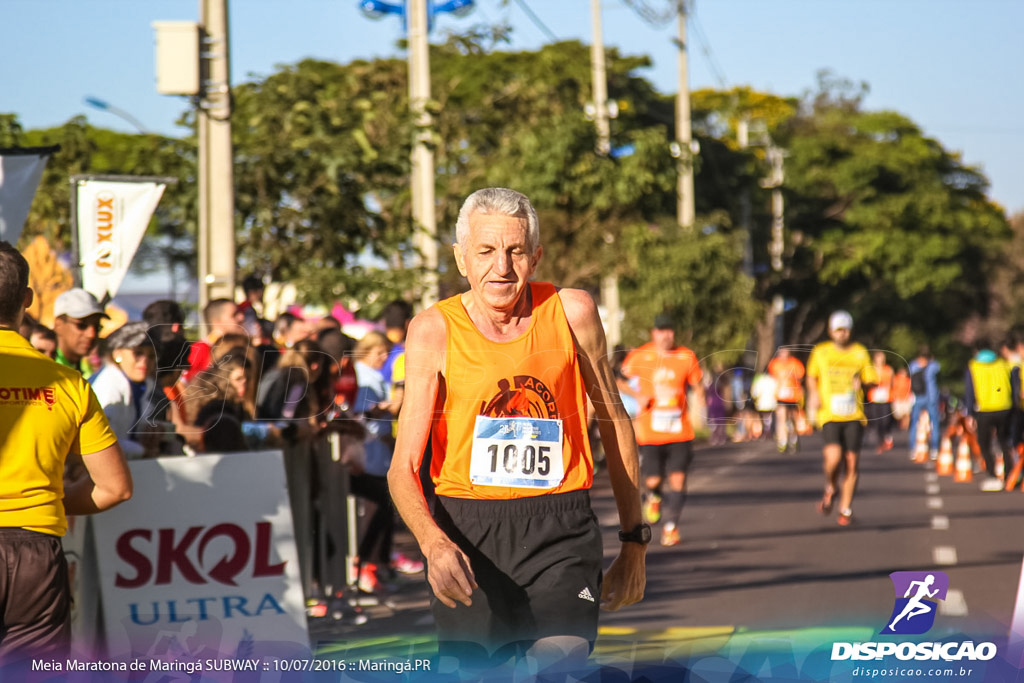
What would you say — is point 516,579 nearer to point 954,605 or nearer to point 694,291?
point 954,605

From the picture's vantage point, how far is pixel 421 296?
15.1 metres

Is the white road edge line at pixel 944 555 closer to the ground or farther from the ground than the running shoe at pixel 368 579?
closer to the ground

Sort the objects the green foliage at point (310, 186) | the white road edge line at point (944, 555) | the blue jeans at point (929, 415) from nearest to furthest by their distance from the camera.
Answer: the white road edge line at point (944, 555) < the green foliage at point (310, 186) < the blue jeans at point (929, 415)

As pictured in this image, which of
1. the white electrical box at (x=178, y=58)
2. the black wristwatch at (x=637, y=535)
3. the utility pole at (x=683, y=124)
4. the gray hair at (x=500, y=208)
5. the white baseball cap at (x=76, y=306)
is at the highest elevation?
the utility pole at (x=683, y=124)

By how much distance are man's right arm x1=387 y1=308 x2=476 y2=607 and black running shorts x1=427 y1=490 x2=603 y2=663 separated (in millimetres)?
110

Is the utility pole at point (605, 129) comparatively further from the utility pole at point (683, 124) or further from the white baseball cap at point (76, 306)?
the white baseball cap at point (76, 306)

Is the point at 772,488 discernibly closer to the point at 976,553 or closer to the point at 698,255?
the point at 976,553

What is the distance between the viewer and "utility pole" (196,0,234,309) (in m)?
11.0

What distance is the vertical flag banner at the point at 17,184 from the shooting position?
7.94m

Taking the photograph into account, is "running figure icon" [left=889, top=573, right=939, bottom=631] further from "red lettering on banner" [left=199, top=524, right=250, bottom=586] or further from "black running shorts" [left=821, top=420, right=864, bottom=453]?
"black running shorts" [left=821, top=420, right=864, bottom=453]

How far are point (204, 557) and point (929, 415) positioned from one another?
61.2ft

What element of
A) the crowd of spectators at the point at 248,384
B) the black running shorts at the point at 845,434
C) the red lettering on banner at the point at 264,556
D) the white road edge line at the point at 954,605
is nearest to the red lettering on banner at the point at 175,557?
the red lettering on banner at the point at 264,556

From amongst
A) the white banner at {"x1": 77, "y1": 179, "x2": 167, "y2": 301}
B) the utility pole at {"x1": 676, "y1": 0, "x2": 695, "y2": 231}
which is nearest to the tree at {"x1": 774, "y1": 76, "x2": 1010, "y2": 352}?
the utility pole at {"x1": 676, "y1": 0, "x2": 695, "y2": 231}

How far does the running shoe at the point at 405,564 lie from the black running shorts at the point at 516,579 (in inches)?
263
